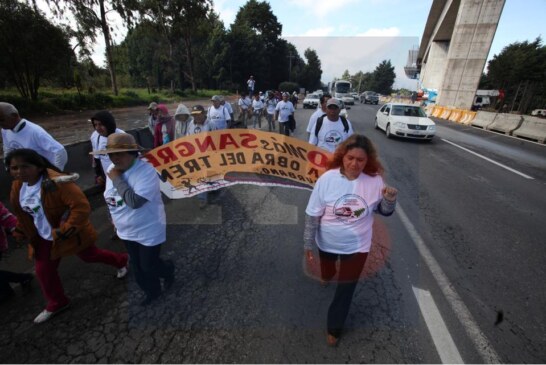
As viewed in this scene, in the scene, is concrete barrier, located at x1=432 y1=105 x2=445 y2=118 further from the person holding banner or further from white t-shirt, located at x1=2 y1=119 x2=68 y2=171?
white t-shirt, located at x1=2 y1=119 x2=68 y2=171

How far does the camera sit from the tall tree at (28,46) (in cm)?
1281

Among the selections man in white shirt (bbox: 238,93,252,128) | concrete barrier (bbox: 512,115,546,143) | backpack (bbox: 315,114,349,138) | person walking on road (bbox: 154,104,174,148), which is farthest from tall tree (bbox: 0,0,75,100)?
concrete barrier (bbox: 512,115,546,143)

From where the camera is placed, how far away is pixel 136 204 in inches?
90.7

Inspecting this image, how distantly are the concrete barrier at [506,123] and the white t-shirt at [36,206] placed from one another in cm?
1932

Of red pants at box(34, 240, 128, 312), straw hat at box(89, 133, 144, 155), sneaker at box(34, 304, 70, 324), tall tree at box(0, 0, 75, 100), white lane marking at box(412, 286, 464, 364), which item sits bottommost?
sneaker at box(34, 304, 70, 324)

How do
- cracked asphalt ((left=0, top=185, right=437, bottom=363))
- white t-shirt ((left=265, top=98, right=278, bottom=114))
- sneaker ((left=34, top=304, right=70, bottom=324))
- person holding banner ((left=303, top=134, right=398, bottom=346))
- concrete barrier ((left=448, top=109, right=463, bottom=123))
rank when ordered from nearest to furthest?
person holding banner ((left=303, top=134, right=398, bottom=346)) → cracked asphalt ((left=0, top=185, right=437, bottom=363)) → sneaker ((left=34, top=304, right=70, bottom=324)) → white t-shirt ((left=265, top=98, right=278, bottom=114)) → concrete barrier ((left=448, top=109, right=463, bottom=123))

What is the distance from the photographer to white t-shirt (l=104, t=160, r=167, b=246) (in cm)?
236

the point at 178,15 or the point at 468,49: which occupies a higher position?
the point at 178,15

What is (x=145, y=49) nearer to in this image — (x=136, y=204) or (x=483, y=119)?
(x=483, y=119)

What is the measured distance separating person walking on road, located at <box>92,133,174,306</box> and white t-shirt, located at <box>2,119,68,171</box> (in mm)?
1565

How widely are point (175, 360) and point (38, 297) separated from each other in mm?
1790

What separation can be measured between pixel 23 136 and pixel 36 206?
151cm

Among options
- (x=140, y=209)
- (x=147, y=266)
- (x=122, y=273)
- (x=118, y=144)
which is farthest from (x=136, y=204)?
(x=122, y=273)

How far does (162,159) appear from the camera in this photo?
132 inches
